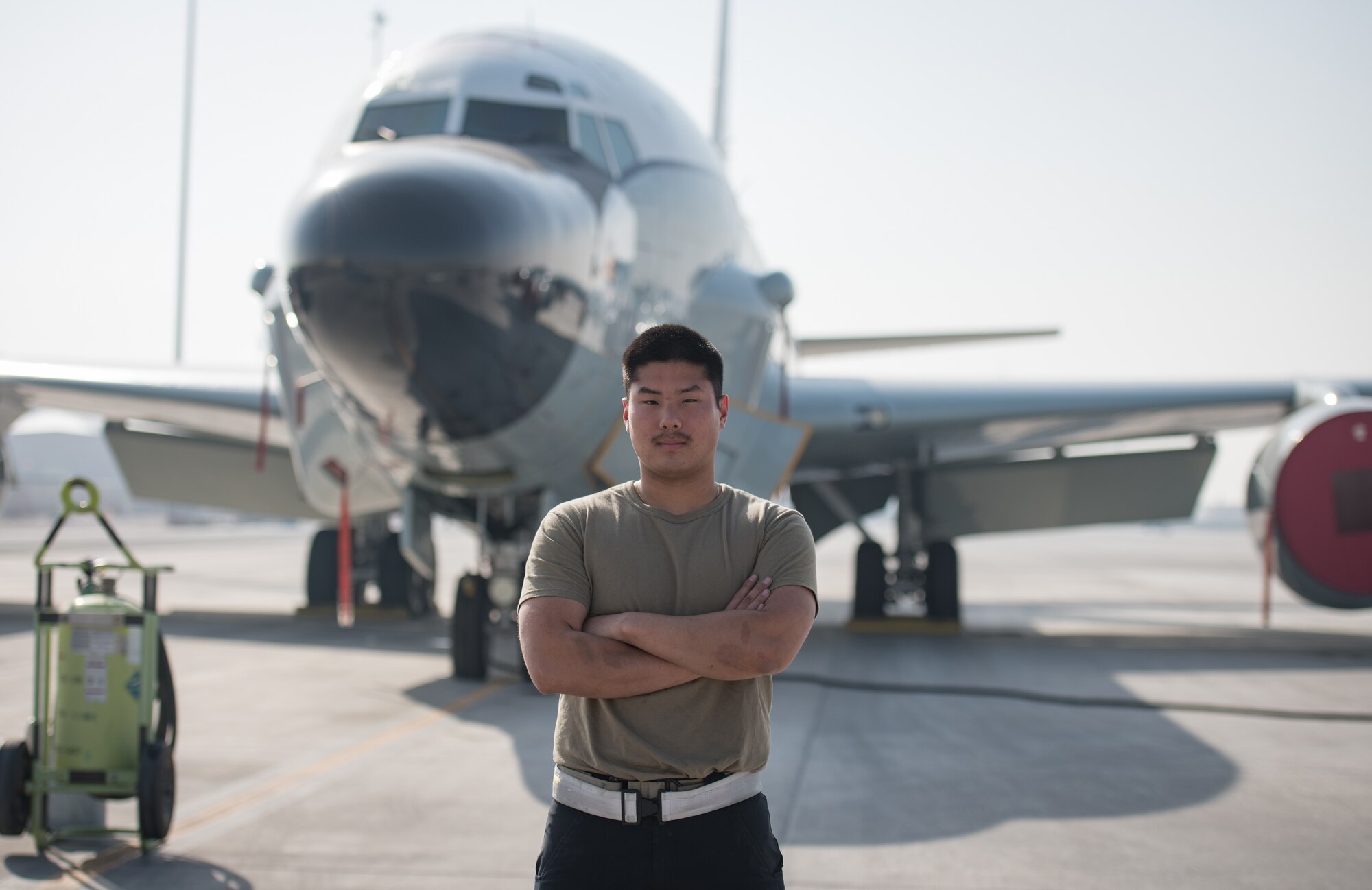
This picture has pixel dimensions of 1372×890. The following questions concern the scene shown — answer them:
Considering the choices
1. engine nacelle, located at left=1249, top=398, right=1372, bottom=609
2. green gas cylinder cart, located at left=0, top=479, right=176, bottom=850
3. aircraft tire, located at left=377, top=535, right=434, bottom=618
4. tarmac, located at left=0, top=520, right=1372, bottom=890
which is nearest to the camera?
tarmac, located at left=0, top=520, right=1372, bottom=890

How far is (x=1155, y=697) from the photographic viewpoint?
8156 mm

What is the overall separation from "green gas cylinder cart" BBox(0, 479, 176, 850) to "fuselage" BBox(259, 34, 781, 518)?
62.5 inches

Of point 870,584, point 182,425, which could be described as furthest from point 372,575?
point 870,584

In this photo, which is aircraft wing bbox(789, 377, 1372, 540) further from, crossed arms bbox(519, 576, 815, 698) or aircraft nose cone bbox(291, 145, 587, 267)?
crossed arms bbox(519, 576, 815, 698)

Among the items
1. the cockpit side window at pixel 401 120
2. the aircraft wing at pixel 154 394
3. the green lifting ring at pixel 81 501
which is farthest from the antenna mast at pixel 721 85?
the green lifting ring at pixel 81 501

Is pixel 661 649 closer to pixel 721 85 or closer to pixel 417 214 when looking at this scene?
pixel 417 214

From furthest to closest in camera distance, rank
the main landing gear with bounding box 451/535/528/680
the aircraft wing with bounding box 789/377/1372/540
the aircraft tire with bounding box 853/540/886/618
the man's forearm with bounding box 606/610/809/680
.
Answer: the aircraft tire with bounding box 853/540/886/618 → the aircraft wing with bounding box 789/377/1372/540 → the main landing gear with bounding box 451/535/528/680 → the man's forearm with bounding box 606/610/809/680

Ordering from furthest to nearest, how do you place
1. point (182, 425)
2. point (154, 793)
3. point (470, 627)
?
point (182, 425), point (470, 627), point (154, 793)

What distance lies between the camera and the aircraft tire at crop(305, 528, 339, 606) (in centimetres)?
1366

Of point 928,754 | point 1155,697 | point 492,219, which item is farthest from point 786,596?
point 1155,697

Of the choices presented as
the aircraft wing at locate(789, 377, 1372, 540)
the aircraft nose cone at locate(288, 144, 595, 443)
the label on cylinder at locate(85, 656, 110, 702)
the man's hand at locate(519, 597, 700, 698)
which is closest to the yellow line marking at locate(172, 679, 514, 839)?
the label on cylinder at locate(85, 656, 110, 702)

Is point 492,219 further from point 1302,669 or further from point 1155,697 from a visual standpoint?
point 1302,669

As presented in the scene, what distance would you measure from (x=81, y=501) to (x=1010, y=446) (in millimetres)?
9396

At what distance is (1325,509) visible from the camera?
959 centimetres
